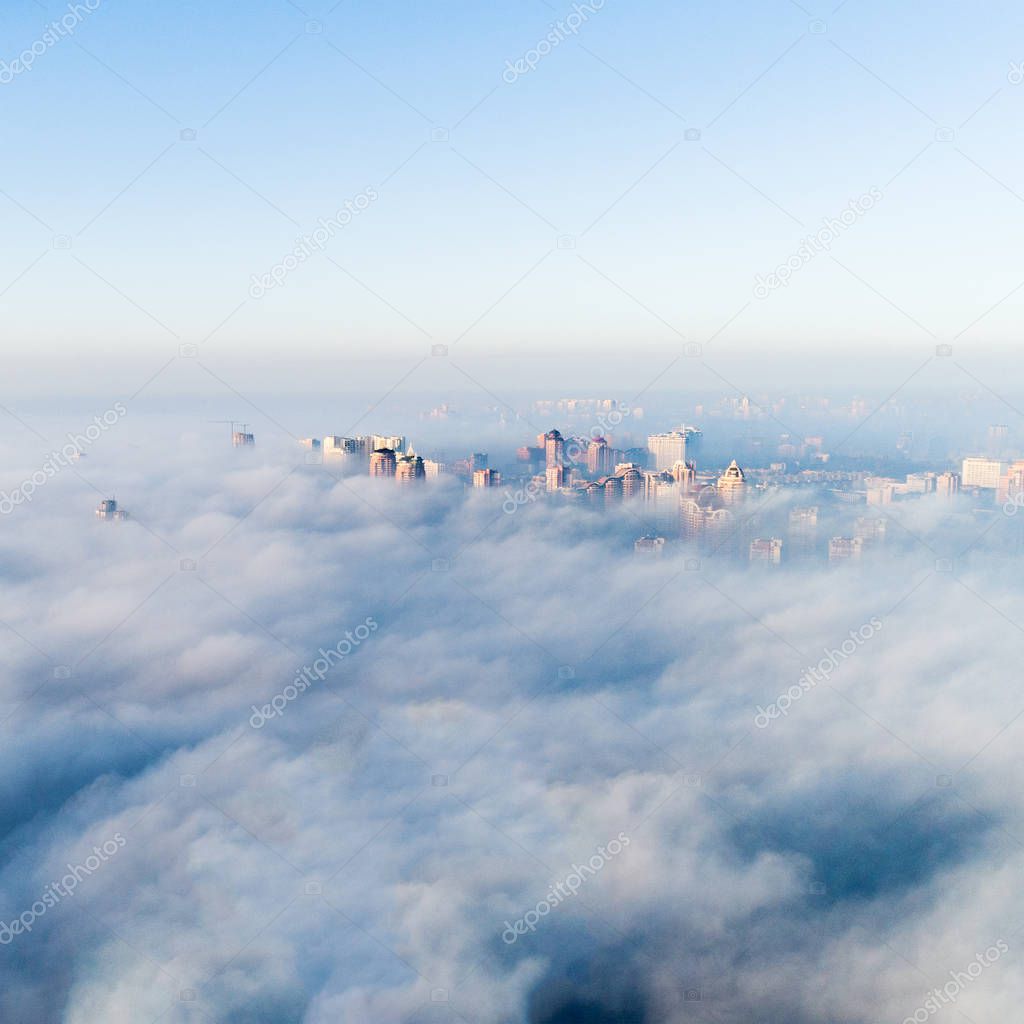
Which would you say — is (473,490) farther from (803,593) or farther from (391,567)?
(803,593)

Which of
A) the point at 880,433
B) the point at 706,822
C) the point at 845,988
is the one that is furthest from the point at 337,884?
the point at 880,433

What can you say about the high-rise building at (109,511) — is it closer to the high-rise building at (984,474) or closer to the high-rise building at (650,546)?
the high-rise building at (650,546)

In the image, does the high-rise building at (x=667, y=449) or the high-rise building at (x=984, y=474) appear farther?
the high-rise building at (x=667, y=449)

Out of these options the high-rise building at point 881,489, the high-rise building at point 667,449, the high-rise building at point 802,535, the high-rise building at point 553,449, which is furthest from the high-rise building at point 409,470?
the high-rise building at point 881,489

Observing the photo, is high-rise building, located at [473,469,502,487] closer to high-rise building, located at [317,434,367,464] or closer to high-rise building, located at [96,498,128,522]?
high-rise building, located at [317,434,367,464]

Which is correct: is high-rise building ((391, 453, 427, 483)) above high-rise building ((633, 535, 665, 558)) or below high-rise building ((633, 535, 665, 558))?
above

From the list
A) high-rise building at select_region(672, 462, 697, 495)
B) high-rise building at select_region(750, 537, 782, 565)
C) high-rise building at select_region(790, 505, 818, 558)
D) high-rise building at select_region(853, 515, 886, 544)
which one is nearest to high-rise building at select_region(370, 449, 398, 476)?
Result: high-rise building at select_region(672, 462, 697, 495)
